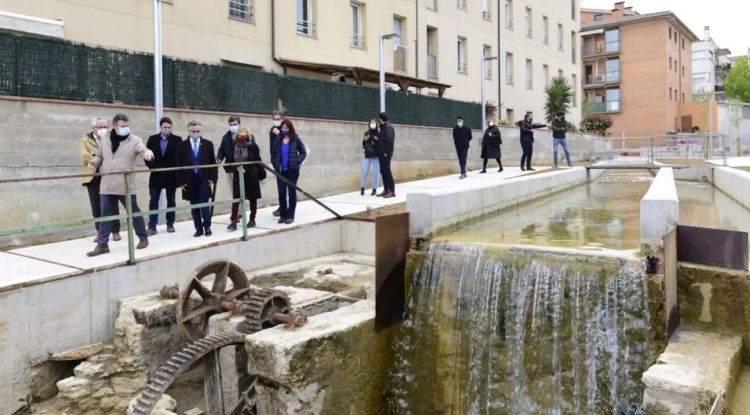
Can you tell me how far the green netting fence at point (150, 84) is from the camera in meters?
9.16

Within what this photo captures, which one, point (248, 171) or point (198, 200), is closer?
point (198, 200)

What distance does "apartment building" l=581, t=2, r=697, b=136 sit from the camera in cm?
4994

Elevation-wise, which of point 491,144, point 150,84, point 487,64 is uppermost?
point 487,64

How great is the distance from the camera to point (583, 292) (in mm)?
5848

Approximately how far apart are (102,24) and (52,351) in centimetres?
895

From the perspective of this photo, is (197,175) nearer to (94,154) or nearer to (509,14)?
(94,154)

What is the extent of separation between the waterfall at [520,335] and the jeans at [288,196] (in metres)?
3.15

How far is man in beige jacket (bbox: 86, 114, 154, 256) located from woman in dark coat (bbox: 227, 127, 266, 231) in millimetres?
1656

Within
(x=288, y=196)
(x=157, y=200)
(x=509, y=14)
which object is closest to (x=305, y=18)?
(x=288, y=196)

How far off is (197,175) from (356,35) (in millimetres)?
13003

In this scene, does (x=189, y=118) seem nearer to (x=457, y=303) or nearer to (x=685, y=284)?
(x=457, y=303)

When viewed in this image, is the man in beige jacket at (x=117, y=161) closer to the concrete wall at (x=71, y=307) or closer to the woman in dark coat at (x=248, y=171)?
the concrete wall at (x=71, y=307)

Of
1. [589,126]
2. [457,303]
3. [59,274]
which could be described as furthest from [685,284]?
[589,126]

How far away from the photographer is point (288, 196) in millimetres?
9672
